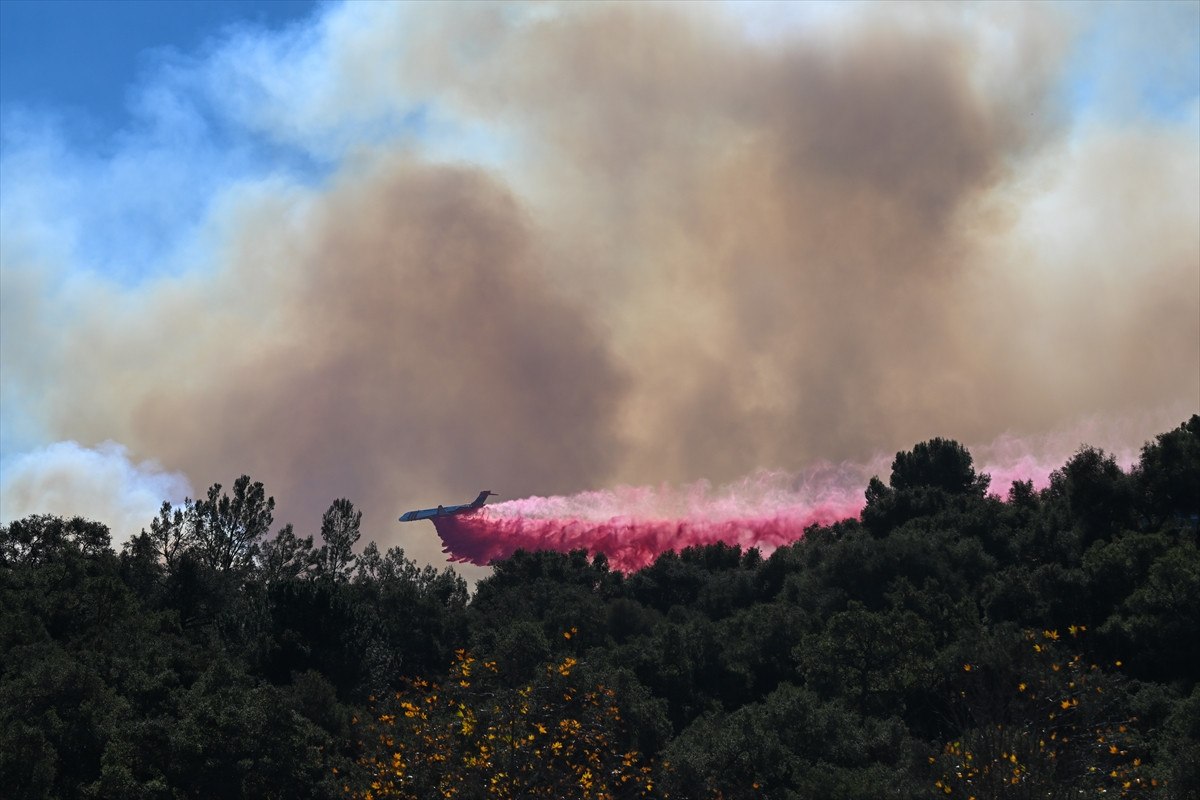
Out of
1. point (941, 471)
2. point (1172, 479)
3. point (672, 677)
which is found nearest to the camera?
point (672, 677)

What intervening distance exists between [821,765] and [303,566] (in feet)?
263

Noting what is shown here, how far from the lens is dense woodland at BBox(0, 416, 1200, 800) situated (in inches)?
2154

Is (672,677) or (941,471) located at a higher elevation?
(941,471)

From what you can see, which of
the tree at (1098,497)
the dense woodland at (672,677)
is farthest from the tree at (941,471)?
the tree at (1098,497)

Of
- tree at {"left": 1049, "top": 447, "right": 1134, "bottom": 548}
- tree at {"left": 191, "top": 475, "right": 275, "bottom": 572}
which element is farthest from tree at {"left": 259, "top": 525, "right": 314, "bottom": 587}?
tree at {"left": 1049, "top": 447, "right": 1134, "bottom": 548}

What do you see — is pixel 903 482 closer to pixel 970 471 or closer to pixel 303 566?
pixel 970 471

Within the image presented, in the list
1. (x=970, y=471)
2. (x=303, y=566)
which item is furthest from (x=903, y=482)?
(x=303, y=566)

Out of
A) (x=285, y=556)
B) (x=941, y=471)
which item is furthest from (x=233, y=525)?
(x=941, y=471)

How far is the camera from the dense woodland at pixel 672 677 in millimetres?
54719

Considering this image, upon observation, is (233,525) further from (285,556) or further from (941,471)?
(941,471)

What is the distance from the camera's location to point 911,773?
52.7m

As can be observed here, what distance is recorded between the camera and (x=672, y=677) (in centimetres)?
8306

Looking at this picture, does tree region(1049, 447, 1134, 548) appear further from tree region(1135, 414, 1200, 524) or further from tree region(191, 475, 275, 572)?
tree region(191, 475, 275, 572)

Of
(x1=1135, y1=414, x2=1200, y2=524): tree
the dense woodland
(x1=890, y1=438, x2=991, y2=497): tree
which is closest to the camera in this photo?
the dense woodland
